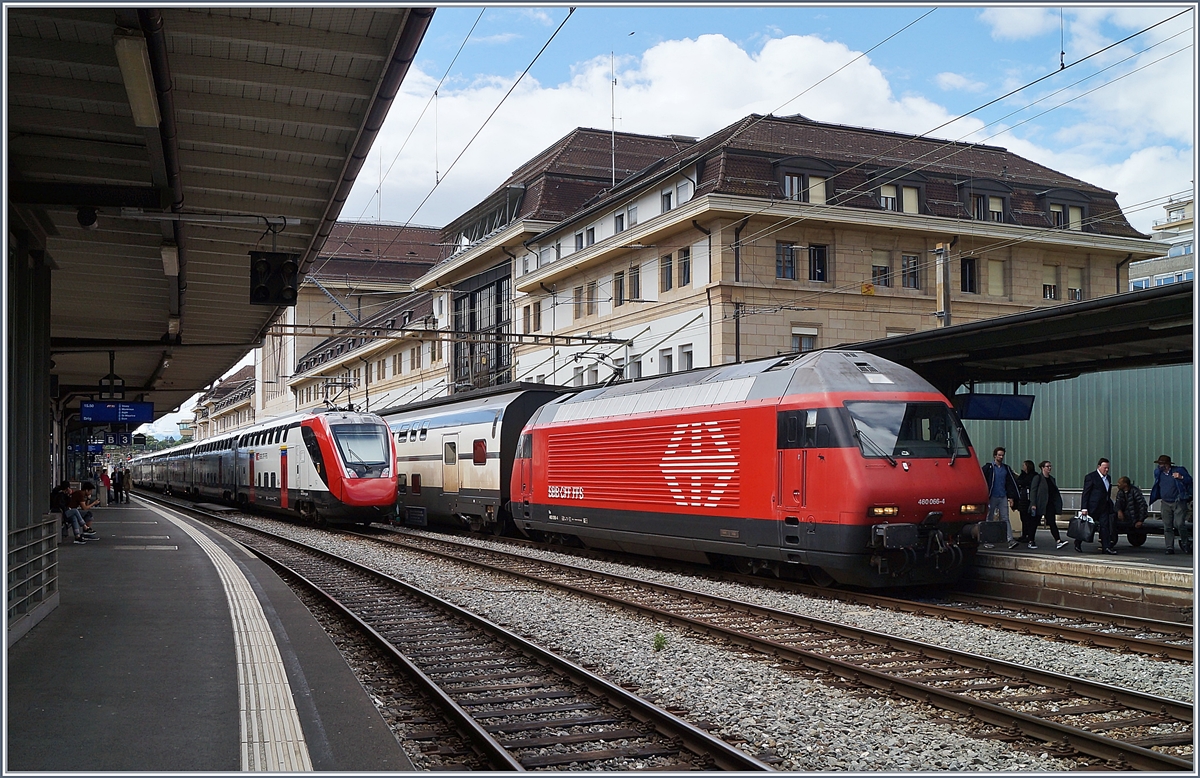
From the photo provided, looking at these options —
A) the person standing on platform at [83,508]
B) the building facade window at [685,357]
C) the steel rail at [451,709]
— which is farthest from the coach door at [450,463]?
the steel rail at [451,709]

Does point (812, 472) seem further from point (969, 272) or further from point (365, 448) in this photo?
point (969, 272)

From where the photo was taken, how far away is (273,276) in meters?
13.1

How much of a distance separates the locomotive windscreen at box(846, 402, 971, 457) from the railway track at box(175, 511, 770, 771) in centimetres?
524

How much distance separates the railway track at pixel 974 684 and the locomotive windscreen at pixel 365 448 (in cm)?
1538

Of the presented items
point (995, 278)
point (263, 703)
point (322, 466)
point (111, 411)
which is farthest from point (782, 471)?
point (995, 278)

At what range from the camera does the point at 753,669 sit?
31.3 feet

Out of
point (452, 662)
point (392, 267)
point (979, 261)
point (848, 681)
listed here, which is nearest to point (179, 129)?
point (452, 662)

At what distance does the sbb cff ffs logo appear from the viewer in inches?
512

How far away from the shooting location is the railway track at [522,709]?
6.97 meters

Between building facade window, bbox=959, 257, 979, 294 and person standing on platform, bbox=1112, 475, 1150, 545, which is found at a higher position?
building facade window, bbox=959, 257, 979, 294

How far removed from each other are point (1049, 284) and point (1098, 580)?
2971cm

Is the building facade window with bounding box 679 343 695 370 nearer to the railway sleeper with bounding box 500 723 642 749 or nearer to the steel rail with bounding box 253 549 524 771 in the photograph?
the steel rail with bounding box 253 549 524 771

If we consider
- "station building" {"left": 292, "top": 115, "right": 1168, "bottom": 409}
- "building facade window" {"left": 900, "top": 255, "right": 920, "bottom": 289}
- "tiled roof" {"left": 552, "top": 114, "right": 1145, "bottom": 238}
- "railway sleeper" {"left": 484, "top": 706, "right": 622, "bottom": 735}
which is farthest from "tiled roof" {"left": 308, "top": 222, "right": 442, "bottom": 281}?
"railway sleeper" {"left": 484, "top": 706, "right": 622, "bottom": 735}

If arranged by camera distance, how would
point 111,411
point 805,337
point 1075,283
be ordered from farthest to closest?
point 1075,283, point 805,337, point 111,411
